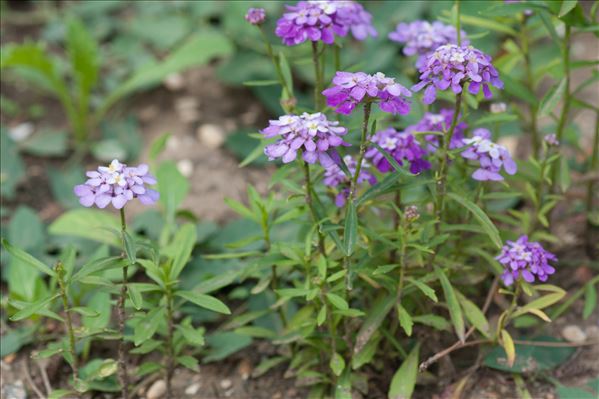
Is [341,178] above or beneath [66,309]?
above

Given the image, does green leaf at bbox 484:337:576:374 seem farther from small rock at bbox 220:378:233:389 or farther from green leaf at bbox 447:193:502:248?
small rock at bbox 220:378:233:389

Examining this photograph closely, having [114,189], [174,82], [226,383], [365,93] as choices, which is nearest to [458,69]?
[365,93]

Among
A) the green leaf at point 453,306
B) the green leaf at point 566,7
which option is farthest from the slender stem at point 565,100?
the green leaf at point 453,306

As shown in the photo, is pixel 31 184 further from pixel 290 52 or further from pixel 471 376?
pixel 471 376

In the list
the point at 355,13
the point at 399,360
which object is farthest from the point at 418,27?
the point at 399,360

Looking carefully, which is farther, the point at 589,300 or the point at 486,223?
the point at 589,300

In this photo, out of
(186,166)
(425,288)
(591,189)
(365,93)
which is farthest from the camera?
(186,166)

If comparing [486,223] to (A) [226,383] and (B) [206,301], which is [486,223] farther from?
(A) [226,383]

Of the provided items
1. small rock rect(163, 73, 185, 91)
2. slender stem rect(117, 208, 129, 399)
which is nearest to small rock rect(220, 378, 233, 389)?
slender stem rect(117, 208, 129, 399)
